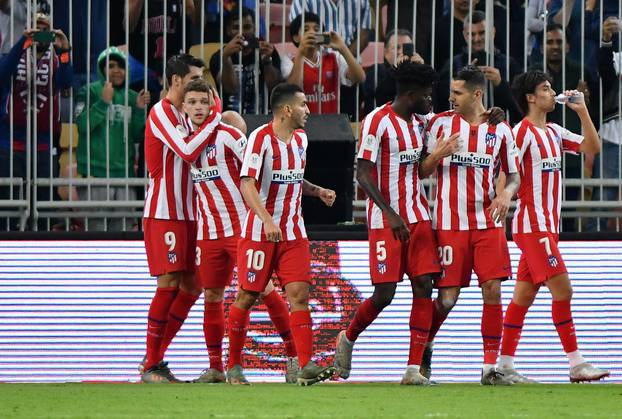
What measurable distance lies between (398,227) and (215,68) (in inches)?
121

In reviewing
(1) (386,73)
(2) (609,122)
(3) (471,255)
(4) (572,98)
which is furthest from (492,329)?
(2) (609,122)

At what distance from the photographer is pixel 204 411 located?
7.39 meters

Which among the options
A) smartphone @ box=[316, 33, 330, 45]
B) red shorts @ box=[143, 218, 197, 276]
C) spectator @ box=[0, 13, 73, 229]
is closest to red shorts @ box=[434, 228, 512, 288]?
red shorts @ box=[143, 218, 197, 276]

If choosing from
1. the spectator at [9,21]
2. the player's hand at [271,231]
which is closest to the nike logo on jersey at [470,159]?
the player's hand at [271,231]

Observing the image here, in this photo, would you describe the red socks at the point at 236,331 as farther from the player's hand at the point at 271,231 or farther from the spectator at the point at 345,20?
the spectator at the point at 345,20

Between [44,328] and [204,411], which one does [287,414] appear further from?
[44,328]

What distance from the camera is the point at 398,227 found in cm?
963

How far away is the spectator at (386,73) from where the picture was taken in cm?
1211

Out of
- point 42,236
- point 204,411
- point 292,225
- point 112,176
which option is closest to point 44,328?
point 42,236

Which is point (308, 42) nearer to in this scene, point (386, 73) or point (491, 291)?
point (386, 73)

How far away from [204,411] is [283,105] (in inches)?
123

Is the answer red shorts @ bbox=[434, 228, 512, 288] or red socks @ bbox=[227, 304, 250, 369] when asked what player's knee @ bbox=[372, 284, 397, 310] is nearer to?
red shorts @ bbox=[434, 228, 512, 288]

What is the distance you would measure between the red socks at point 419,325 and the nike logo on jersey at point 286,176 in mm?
1192

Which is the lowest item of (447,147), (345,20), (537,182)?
(537,182)
